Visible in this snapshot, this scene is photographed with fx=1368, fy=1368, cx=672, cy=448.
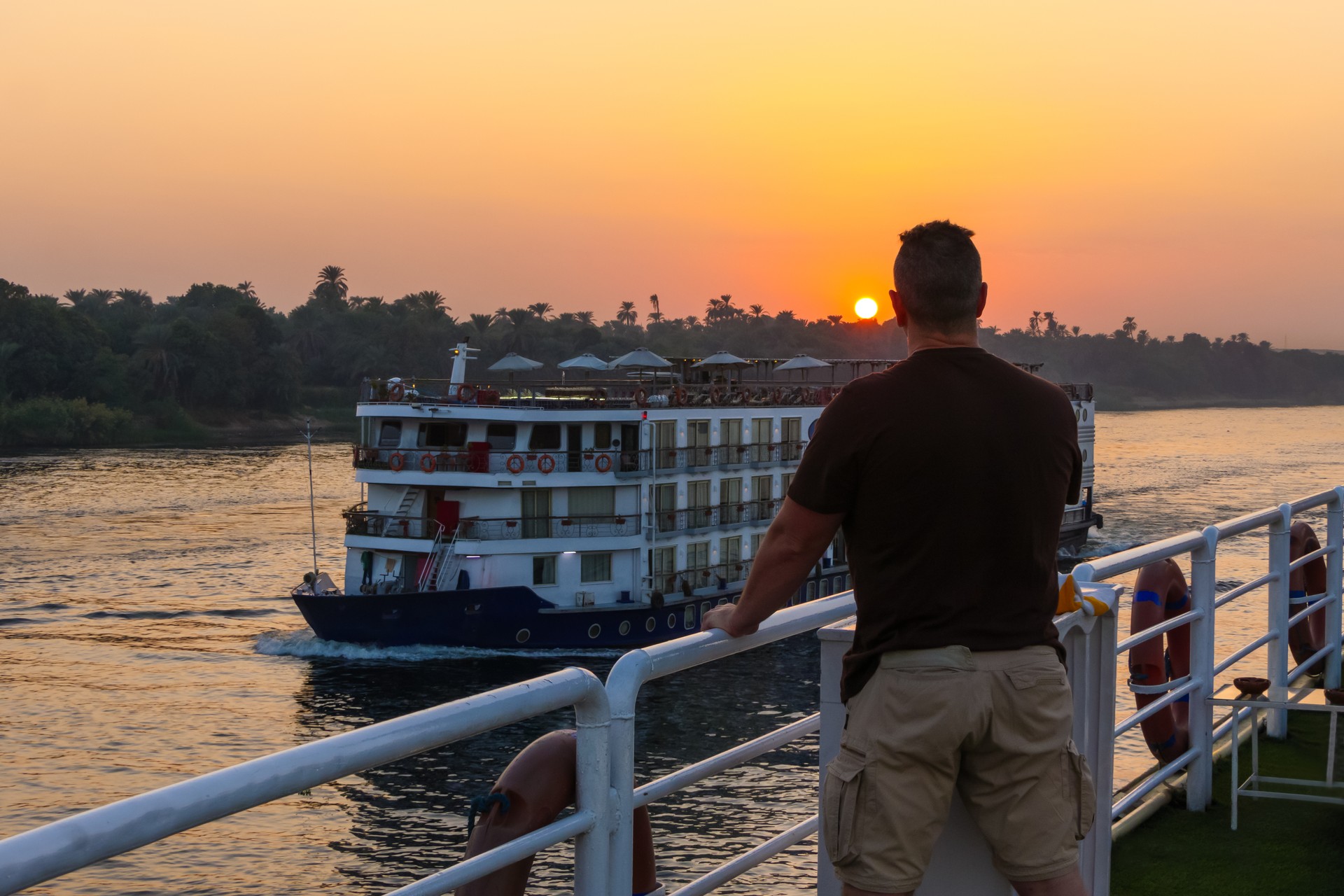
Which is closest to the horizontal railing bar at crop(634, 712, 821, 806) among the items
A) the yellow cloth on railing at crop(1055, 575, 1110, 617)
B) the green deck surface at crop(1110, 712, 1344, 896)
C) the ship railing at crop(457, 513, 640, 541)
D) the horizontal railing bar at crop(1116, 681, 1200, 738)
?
the yellow cloth on railing at crop(1055, 575, 1110, 617)

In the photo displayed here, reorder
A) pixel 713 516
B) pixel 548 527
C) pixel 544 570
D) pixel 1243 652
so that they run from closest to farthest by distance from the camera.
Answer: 1. pixel 1243 652
2. pixel 548 527
3. pixel 544 570
4. pixel 713 516

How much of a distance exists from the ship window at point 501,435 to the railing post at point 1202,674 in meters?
26.2

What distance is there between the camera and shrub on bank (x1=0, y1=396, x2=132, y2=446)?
82875 millimetres

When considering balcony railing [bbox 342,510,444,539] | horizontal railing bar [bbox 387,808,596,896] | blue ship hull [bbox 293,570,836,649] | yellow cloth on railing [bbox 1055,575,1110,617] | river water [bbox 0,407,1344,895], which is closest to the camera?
horizontal railing bar [bbox 387,808,596,896]

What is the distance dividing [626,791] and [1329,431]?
16099 cm

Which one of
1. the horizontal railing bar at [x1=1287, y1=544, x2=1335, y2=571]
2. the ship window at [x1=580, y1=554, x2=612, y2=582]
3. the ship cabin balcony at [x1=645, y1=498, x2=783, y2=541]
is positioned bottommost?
the ship window at [x1=580, y1=554, x2=612, y2=582]

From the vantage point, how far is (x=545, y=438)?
3144cm

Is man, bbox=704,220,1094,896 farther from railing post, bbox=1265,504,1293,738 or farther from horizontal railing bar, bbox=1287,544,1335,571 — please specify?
horizontal railing bar, bbox=1287,544,1335,571

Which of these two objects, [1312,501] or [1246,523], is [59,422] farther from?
[1246,523]

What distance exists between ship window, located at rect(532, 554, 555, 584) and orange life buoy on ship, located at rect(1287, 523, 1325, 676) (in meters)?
23.6

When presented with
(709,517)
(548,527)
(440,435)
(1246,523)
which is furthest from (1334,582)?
(709,517)

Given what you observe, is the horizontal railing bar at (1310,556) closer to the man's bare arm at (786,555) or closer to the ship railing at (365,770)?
the man's bare arm at (786,555)

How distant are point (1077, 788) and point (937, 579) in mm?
559

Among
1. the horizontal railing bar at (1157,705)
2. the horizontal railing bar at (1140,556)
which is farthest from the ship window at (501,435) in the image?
the horizontal railing bar at (1157,705)
